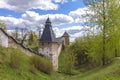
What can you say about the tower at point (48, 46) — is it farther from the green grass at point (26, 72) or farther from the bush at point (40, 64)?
the green grass at point (26, 72)

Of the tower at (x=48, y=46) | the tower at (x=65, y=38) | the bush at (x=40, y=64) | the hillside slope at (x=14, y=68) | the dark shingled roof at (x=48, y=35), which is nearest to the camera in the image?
the hillside slope at (x=14, y=68)

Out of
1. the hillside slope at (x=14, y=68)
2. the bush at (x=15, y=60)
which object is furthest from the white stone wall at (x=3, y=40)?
the bush at (x=15, y=60)

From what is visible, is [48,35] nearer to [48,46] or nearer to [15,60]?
[48,46]

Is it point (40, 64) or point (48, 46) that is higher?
point (48, 46)

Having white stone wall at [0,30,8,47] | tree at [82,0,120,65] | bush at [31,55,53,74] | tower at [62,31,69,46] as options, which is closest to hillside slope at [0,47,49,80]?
white stone wall at [0,30,8,47]

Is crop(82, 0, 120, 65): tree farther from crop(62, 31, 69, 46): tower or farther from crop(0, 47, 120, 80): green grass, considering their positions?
crop(62, 31, 69, 46): tower

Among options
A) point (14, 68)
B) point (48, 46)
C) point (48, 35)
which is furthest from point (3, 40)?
point (48, 35)

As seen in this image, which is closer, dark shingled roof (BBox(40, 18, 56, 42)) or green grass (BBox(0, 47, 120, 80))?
green grass (BBox(0, 47, 120, 80))

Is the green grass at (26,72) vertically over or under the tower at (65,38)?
under

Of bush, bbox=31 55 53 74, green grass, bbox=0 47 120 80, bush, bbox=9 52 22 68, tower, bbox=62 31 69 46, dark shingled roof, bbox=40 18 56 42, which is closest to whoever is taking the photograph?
green grass, bbox=0 47 120 80

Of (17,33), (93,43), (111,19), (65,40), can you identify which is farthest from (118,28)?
(17,33)

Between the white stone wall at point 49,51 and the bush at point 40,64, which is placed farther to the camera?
the white stone wall at point 49,51

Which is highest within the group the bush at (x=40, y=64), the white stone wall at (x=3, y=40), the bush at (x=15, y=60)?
the white stone wall at (x=3, y=40)

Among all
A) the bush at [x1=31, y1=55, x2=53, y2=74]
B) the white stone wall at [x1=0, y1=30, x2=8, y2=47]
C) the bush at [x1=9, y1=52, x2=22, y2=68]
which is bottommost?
the bush at [x1=31, y1=55, x2=53, y2=74]
